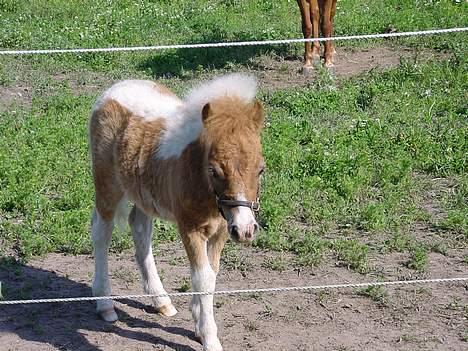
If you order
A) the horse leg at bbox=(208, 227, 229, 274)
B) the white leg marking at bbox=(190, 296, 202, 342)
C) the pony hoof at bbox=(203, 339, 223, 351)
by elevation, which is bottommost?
the pony hoof at bbox=(203, 339, 223, 351)

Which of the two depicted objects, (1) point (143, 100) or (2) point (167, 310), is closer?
(1) point (143, 100)

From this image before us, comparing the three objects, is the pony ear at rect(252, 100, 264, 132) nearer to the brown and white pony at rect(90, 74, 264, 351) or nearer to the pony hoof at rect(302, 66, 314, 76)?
the brown and white pony at rect(90, 74, 264, 351)

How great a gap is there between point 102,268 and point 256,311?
0.99 meters

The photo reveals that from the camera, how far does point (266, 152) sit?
309 inches

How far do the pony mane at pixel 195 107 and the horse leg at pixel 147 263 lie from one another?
75 centimetres

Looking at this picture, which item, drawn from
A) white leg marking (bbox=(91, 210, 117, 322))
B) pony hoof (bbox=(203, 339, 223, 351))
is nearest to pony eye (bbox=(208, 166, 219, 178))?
pony hoof (bbox=(203, 339, 223, 351))

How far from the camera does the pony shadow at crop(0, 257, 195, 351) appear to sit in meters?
5.34

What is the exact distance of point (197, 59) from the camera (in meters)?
11.1

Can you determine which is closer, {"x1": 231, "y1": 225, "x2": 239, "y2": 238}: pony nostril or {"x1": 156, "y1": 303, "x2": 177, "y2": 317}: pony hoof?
{"x1": 231, "y1": 225, "x2": 239, "y2": 238}: pony nostril

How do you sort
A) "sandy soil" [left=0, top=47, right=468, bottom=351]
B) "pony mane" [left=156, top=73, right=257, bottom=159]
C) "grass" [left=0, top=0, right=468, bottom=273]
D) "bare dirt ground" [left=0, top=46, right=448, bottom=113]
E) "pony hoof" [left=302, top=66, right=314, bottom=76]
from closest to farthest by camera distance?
"pony mane" [left=156, top=73, right=257, bottom=159] < "sandy soil" [left=0, top=47, right=468, bottom=351] < "grass" [left=0, top=0, right=468, bottom=273] < "bare dirt ground" [left=0, top=46, right=448, bottom=113] < "pony hoof" [left=302, top=66, right=314, bottom=76]

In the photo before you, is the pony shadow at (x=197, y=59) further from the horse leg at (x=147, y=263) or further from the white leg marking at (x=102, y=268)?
the white leg marking at (x=102, y=268)

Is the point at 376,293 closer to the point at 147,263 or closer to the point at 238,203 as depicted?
the point at 147,263

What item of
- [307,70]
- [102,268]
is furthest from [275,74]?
[102,268]

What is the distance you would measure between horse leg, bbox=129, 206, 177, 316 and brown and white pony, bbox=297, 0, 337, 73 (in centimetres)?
542
